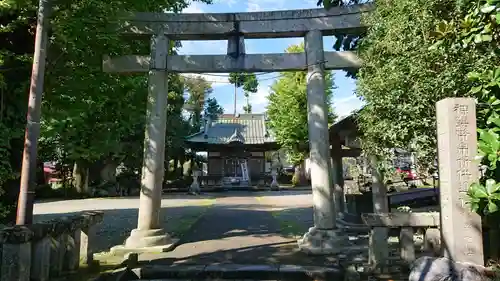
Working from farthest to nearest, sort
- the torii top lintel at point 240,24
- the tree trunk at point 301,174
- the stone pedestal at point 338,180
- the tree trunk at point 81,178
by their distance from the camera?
the tree trunk at point 301,174, the tree trunk at point 81,178, the stone pedestal at point 338,180, the torii top lintel at point 240,24

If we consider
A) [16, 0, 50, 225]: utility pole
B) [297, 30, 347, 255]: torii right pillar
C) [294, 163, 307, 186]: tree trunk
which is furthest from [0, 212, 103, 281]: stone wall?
[294, 163, 307, 186]: tree trunk

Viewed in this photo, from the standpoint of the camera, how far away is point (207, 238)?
9570mm

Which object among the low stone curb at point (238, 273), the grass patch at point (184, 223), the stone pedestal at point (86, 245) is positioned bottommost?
the low stone curb at point (238, 273)

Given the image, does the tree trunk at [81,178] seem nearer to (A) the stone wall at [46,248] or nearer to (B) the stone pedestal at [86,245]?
(B) the stone pedestal at [86,245]

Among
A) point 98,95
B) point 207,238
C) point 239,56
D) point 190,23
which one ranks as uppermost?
point 190,23

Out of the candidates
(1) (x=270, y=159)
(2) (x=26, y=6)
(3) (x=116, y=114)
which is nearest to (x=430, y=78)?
(2) (x=26, y=6)

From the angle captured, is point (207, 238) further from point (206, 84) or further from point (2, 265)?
point (206, 84)

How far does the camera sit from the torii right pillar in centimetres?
783

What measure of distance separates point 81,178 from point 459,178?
2550 cm

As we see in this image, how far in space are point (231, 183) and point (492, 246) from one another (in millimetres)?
27751

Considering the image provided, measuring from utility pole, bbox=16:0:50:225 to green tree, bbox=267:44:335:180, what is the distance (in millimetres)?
23835

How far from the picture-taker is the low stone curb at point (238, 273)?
6.06 m

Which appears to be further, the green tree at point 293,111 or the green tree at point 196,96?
the green tree at point 196,96

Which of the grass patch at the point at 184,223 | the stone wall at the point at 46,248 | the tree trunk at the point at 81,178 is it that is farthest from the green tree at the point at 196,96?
the stone wall at the point at 46,248
